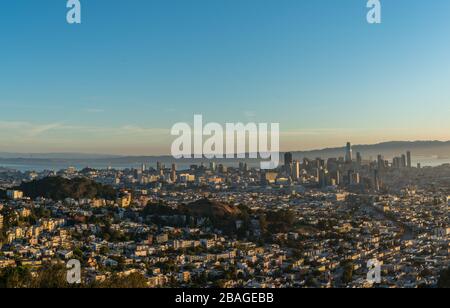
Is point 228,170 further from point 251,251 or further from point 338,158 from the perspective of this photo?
point 251,251

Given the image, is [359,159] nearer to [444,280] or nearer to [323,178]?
[323,178]

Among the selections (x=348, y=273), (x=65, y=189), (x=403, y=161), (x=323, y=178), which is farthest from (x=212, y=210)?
(x=403, y=161)

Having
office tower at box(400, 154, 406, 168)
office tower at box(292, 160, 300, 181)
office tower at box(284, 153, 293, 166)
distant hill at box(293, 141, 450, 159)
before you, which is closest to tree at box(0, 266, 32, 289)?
distant hill at box(293, 141, 450, 159)

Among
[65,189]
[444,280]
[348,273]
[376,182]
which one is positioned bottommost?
[348,273]

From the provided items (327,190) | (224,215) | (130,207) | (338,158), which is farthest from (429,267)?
(338,158)

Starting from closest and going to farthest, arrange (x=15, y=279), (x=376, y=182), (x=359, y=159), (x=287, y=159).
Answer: (x=15, y=279) → (x=376, y=182) → (x=359, y=159) → (x=287, y=159)

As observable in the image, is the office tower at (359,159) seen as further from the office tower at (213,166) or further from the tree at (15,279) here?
the tree at (15,279)

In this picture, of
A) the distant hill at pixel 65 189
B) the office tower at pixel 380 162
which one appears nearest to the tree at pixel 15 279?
the distant hill at pixel 65 189

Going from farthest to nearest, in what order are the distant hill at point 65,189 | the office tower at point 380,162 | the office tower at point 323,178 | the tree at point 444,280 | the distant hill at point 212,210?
1. the office tower at point 380,162
2. the office tower at point 323,178
3. the distant hill at point 65,189
4. the distant hill at point 212,210
5. the tree at point 444,280

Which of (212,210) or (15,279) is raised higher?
(15,279)
